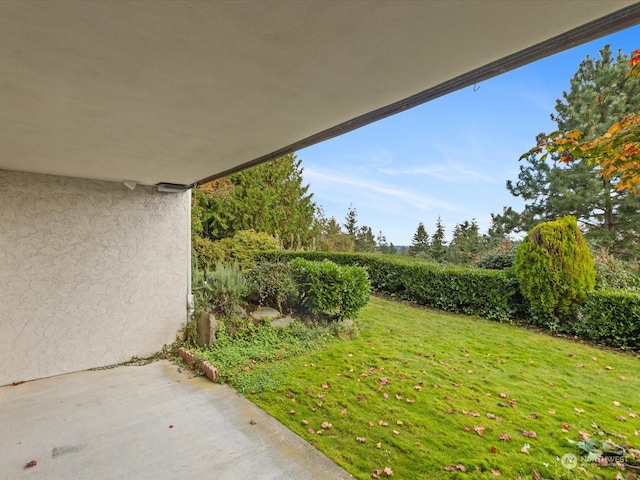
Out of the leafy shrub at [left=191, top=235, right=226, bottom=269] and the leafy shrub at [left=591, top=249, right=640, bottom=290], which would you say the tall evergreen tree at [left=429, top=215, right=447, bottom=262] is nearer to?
the leafy shrub at [left=591, top=249, right=640, bottom=290]

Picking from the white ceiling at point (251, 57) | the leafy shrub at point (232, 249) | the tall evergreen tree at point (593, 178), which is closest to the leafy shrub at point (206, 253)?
the leafy shrub at point (232, 249)

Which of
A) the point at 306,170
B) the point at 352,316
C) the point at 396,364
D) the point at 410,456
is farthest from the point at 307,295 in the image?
the point at 306,170

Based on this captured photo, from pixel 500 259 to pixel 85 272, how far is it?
8656mm

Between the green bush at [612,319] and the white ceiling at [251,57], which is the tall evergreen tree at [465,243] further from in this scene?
the white ceiling at [251,57]

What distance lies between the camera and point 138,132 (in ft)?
8.14

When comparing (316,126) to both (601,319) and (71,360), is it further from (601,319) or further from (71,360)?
(601,319)

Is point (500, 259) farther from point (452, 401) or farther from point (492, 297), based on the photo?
point (452, 401)

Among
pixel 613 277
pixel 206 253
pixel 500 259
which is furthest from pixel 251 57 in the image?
pixel 500 259

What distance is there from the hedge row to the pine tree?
7128mm

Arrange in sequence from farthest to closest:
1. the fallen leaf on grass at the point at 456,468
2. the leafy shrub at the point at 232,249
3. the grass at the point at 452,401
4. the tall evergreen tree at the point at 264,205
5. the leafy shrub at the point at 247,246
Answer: the tall evergreen tree at the point at 264,205, the leafy shrub at the point at 247,246, the leafy shrub at the point at 232,249, the grass at the point at 452,401, the fallen leaf on grass at the point at 456,468

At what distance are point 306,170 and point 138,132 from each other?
16326 mm

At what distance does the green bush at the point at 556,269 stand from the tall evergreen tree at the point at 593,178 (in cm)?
500

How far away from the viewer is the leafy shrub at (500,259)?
7828 millimetres

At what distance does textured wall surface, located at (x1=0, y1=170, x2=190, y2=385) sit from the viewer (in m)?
3.82
